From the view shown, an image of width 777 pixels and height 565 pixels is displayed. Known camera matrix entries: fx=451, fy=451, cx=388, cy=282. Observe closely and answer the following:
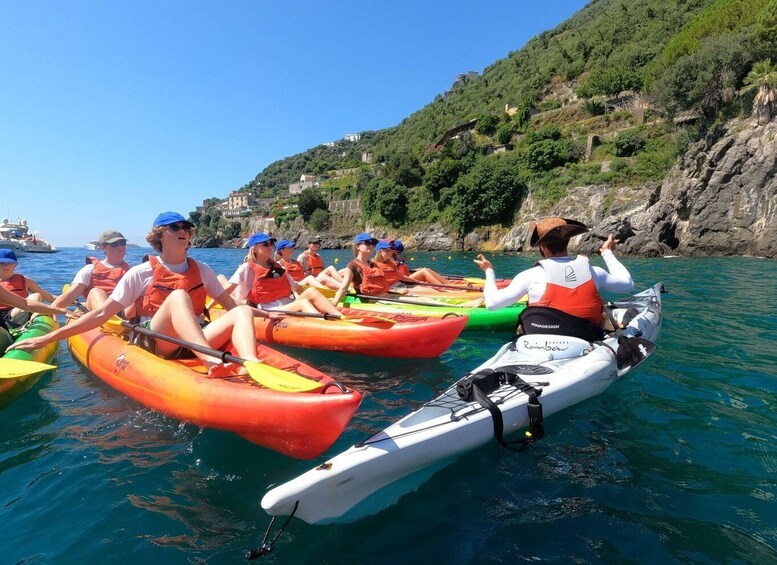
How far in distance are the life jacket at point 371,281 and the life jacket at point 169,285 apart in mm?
4397

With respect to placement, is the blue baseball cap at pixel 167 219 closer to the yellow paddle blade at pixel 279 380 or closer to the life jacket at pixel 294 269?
the yellow paddle blade at pixel 279 380

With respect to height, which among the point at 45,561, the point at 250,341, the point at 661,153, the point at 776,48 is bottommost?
the point at 45,561

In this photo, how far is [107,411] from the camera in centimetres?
444

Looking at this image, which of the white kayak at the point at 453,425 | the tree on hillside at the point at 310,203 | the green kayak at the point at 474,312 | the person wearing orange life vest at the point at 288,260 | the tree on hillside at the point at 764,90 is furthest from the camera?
the tree on hillside at the point at 310,203

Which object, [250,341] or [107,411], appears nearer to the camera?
[250,341]

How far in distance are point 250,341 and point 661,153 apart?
36.6 meters

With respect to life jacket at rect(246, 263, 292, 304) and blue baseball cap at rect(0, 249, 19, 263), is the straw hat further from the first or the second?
blue baseball cap at rect(0, 249, 19, 263)

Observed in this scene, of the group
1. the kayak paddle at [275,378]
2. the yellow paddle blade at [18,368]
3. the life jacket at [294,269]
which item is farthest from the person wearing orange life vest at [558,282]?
the life jacket at [294,269]

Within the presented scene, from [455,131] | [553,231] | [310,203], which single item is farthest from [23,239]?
[553,231]

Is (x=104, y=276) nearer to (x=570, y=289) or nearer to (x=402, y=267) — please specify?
(x=402, y=267)

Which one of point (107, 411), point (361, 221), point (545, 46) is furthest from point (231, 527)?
point (545, 46)

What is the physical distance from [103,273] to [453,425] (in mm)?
6123

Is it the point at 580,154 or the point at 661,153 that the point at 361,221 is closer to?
the point at 580,154

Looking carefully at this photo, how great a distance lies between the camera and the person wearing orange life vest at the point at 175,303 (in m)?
3.91
